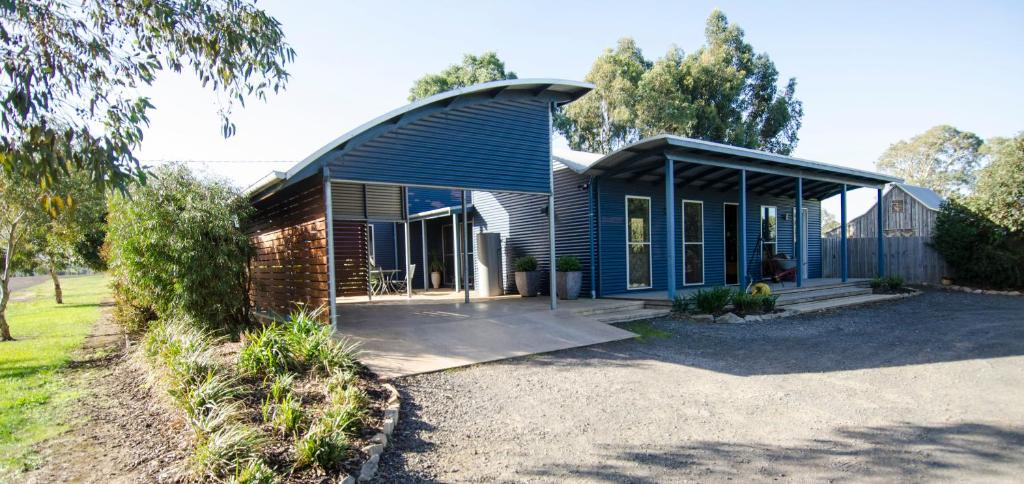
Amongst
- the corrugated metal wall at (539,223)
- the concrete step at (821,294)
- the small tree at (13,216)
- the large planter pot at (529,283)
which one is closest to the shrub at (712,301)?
the concrete step at (821,294)

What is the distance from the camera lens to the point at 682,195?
1206 cm

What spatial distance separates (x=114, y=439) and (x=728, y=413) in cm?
498

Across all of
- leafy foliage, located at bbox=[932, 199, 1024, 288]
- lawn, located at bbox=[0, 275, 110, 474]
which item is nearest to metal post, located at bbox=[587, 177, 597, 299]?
lawn, located at bbox=[0, 275, 110, 474]

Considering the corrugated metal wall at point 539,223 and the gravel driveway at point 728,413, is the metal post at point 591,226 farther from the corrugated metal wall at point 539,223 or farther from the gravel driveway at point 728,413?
the gravel driveway at point 728,413

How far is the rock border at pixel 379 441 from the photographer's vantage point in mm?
3182

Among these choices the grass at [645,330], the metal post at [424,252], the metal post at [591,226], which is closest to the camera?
the grass at [645,330]

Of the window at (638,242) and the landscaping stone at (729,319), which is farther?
the window at (638,242)

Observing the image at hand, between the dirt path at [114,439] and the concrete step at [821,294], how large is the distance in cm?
991

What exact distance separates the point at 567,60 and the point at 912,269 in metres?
13.8

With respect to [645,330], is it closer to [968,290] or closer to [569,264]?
[569,264]

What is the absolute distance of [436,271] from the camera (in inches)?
619

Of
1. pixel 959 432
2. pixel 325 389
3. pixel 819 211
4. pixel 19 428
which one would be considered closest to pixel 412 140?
pixel 325 389

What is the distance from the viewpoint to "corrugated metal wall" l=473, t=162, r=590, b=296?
428 inches

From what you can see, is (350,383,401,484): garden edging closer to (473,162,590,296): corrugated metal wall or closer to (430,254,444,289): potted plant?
(473,162,590,296): corrugated metal wall
